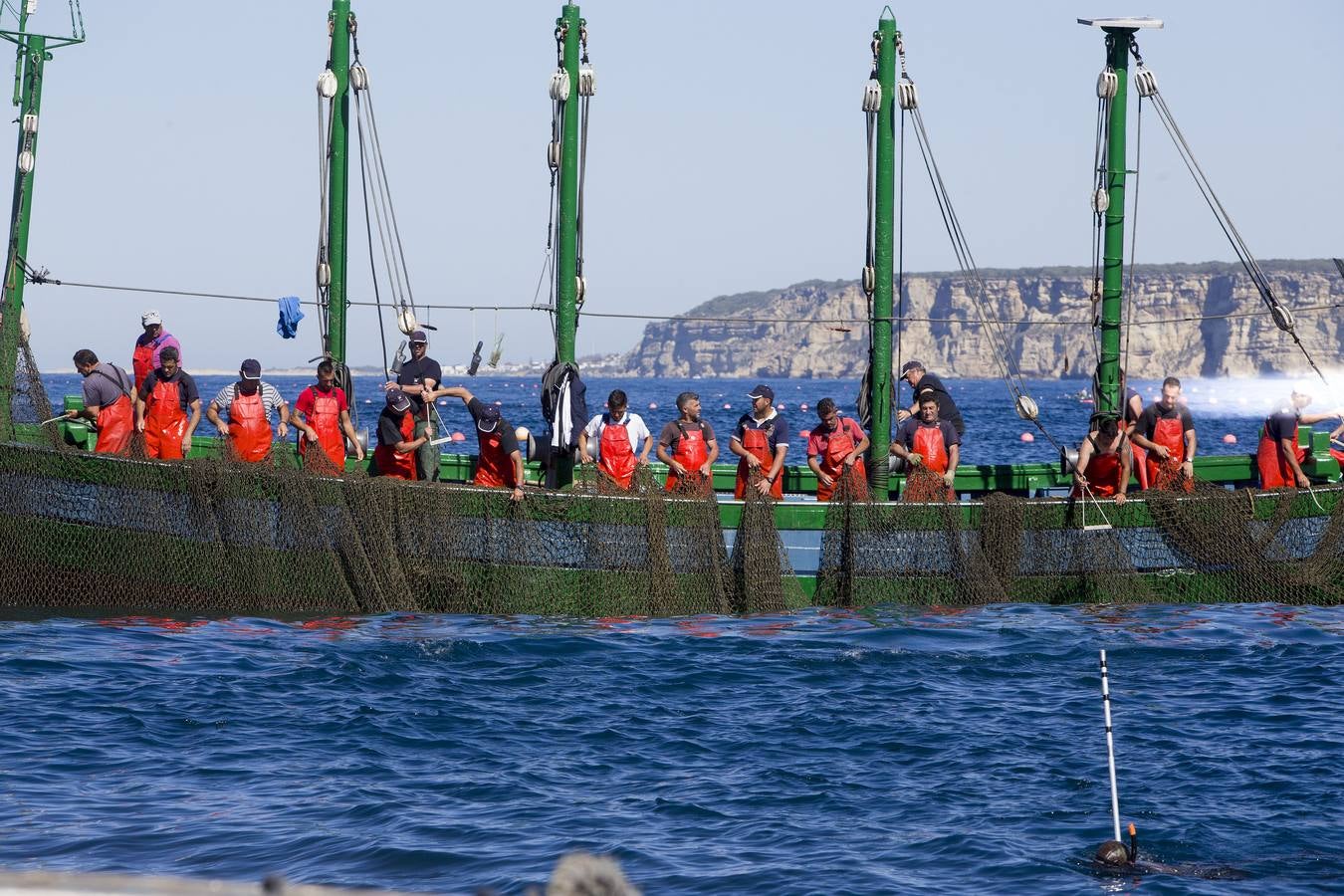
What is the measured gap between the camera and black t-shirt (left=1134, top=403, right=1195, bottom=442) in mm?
17906

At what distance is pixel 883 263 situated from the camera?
1850 centimetres

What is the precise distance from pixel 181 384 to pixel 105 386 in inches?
32.6

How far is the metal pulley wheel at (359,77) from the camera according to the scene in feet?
63.9

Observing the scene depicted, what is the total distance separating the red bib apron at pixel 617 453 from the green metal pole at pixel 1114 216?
5361 millimetres

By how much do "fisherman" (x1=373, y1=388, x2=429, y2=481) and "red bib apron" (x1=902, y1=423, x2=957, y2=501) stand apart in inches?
198

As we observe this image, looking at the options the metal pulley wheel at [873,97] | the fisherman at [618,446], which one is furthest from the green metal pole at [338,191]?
the metal pulley wheel at [873,97]

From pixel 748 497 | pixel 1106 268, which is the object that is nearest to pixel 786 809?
pixel 748 497

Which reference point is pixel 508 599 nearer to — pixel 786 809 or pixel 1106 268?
pixel 786 809

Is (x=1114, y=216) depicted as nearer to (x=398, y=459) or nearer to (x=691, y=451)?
(x=691, y=451)

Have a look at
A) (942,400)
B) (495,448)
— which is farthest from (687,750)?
(942,400)

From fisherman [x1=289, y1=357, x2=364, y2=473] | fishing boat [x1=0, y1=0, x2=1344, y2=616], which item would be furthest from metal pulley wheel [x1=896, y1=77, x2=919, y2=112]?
fisherman [x1=289, y1=357, x2=364, y2=473]

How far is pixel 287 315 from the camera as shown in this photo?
19516mm

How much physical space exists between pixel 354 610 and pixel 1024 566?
6.86 m

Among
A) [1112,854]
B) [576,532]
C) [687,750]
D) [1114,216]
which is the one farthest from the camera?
[1114,216]
